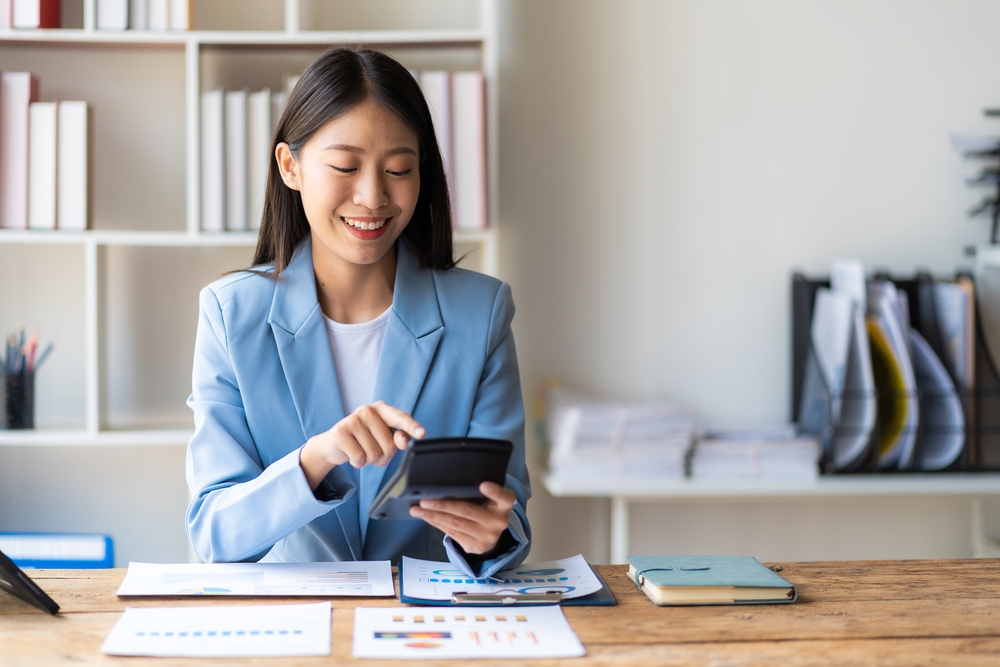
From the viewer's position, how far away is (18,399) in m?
2.02

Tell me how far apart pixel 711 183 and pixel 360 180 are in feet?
4.02

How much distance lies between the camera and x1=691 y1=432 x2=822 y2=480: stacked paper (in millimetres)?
2031

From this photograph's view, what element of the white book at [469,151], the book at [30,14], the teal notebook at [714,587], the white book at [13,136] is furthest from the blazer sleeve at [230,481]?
the book at [30,14]

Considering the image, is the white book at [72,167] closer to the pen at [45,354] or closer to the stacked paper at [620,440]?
the pen at [45,354]

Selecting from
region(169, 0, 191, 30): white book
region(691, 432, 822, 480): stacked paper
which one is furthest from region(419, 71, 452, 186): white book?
region(691, 432, 822, 480): stacked paper

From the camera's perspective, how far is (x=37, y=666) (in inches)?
33.2

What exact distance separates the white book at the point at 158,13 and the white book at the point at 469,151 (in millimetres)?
653

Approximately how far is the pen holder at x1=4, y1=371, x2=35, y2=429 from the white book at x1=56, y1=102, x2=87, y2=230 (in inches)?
14.2

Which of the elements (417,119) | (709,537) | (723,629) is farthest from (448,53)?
(723,629)

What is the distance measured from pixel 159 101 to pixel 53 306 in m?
0.58

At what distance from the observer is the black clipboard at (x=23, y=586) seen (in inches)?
37.9

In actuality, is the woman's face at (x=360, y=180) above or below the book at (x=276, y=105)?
below

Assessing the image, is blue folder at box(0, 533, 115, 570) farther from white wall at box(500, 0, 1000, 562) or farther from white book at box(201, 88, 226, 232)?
white wall at box(500, 0, 1000, 562)

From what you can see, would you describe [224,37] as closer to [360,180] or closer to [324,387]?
[360,180]
